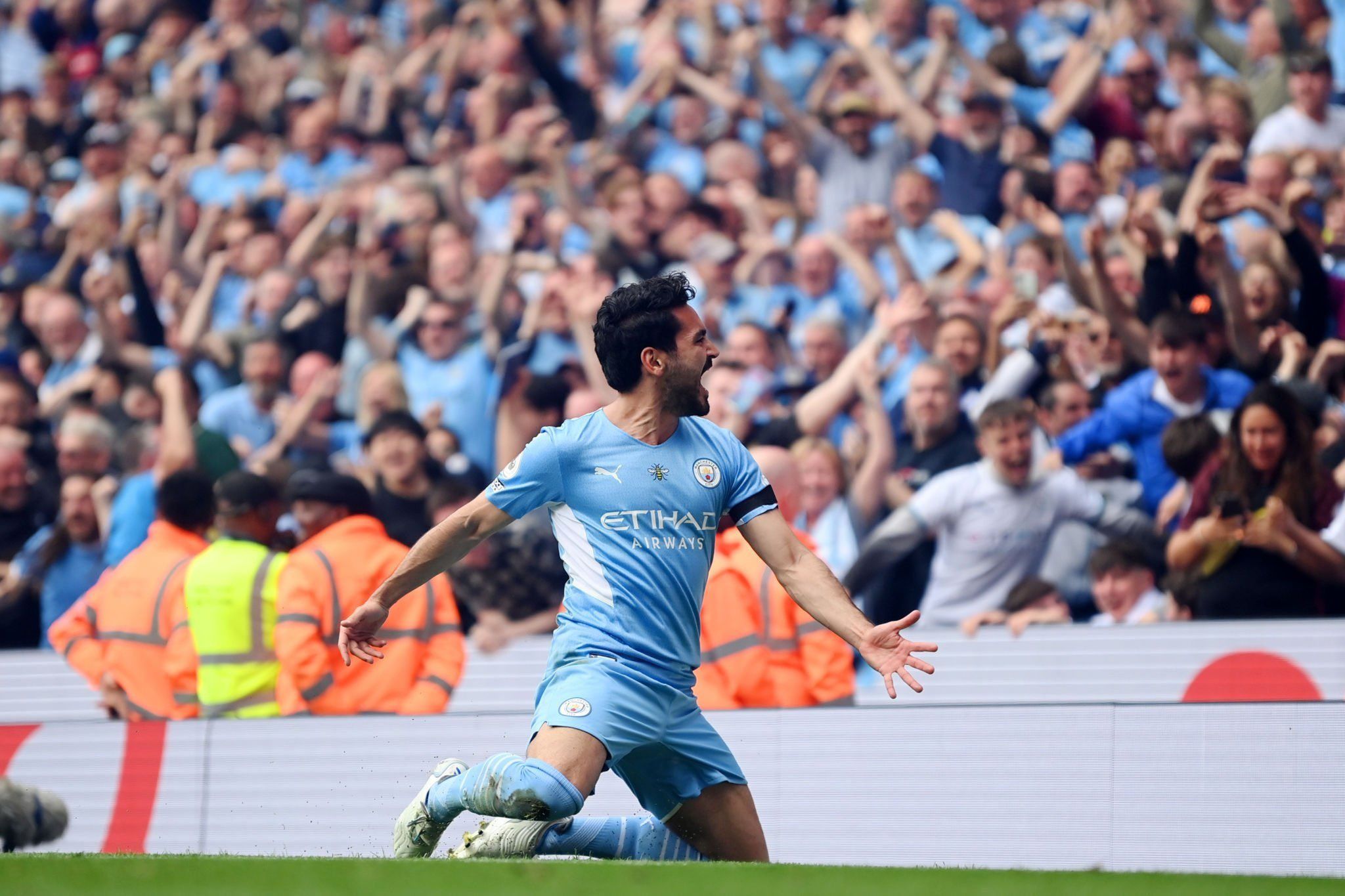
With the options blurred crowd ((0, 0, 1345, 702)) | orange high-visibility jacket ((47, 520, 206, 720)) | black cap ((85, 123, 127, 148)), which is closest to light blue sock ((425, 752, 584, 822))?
blurred crowd ((0, 0, 1345, 702))

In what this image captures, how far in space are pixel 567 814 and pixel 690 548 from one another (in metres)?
0.84

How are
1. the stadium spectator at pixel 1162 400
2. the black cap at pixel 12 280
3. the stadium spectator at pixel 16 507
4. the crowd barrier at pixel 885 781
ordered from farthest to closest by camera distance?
the black cap at pixel 12 280 → the stadium spectator at pixel 16 507 → the stadium spectator at pixel 1162 400 → the crowd barrier at pixel 885 781

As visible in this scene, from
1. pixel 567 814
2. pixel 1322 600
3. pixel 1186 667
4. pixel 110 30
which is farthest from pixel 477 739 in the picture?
pixel 110 30

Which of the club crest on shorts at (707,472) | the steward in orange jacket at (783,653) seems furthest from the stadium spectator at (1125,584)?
the club crest on shorts at (707,472)

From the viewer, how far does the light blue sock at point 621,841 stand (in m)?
5.25

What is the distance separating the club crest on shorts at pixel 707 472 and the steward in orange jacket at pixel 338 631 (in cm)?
287

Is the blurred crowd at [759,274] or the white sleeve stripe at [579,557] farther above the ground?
the white sleeve stripe at [579,557]

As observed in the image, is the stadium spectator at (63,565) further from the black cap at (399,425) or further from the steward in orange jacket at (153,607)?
the black cap at (399,425)

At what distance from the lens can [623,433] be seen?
5.09 m

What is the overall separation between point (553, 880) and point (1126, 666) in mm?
4282

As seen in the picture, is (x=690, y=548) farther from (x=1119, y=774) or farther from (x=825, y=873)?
(x=1119, y=774)

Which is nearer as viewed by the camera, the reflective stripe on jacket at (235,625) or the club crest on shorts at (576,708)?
the club crest on shorts at (576,708)

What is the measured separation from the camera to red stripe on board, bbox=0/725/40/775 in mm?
8125

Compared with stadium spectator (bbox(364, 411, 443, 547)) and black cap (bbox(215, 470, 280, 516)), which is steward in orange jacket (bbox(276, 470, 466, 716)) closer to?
black cap (bbox(215, 470, 280, 516))
